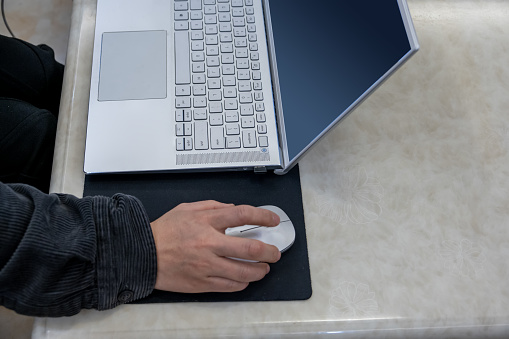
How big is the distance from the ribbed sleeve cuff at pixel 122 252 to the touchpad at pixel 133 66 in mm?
193

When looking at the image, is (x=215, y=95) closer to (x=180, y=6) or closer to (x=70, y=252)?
(x=180, y=6)

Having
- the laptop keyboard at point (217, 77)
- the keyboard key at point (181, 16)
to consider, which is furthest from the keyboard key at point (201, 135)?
the keyboard key at point (181, 16)

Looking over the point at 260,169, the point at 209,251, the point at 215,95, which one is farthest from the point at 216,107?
the point at 209,251

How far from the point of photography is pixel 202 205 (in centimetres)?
60

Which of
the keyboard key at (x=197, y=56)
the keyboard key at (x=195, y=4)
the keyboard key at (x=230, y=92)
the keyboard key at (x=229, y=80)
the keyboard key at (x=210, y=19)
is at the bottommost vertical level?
the keyboard key at (x=230, y=92)

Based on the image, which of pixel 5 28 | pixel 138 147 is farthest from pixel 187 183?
pixel 5 28

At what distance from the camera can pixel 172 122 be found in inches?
25.5

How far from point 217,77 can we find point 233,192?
Answer: 194mm

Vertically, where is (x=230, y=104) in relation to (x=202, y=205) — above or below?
above

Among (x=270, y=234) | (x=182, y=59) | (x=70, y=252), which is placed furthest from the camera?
(x=182, y=59)

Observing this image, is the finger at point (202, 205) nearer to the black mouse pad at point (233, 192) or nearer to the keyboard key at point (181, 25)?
the black mouse pad at point (233, 192)

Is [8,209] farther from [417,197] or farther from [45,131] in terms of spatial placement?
[417,197]

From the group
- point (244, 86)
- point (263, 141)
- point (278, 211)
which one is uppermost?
point (244, 86)

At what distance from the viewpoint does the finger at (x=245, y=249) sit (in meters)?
0.55
